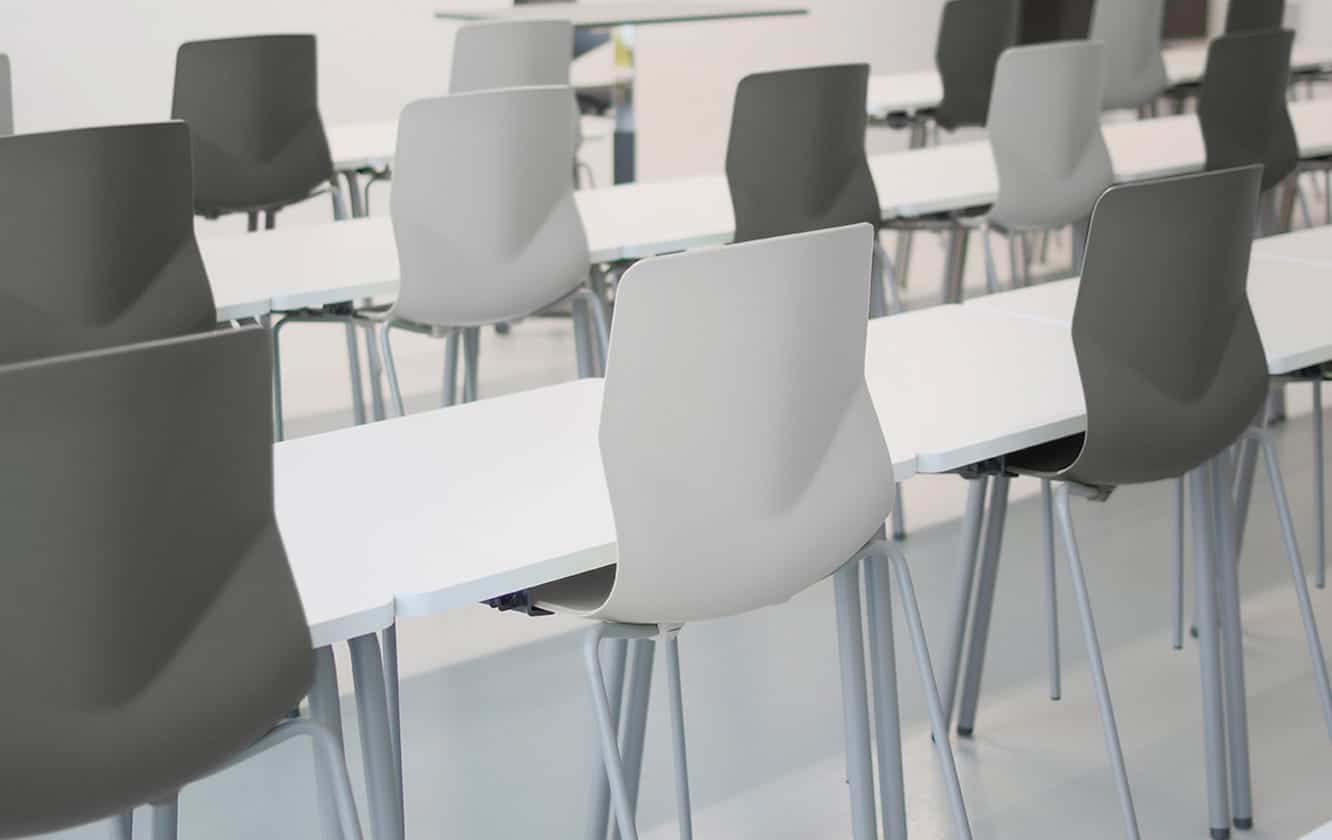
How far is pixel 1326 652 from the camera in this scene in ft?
11.4

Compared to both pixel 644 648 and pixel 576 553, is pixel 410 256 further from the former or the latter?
pixel 576 553

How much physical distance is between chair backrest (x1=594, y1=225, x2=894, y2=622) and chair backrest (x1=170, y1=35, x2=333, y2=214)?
2918mm

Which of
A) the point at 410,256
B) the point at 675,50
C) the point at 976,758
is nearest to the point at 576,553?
the point at 976,758

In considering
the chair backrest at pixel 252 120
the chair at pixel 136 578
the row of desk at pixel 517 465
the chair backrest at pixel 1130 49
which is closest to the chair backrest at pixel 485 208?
the row of desk at pixel 517 465

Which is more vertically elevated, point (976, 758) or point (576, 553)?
point (576, 553)

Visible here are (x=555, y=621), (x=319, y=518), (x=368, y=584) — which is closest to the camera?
(x=368, y=584)

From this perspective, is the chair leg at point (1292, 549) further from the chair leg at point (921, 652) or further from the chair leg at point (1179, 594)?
the chair leg at point (921, 652)

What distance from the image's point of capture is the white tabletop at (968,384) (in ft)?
7.61

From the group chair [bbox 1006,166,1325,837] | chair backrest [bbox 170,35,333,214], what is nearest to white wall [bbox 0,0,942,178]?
chair backrest [bbox 170,35,333,214]

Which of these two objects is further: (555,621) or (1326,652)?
(555,621)

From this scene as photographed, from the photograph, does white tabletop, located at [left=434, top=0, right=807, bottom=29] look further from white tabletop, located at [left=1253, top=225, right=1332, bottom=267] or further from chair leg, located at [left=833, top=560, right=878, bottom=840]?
chair leg, located at [left=833, top=560, right=878, bottom=840]

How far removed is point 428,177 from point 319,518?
1.57m

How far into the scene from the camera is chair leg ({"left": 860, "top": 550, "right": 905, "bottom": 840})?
7.63ft

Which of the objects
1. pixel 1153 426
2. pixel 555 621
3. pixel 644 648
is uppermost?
pixel 1153 426
